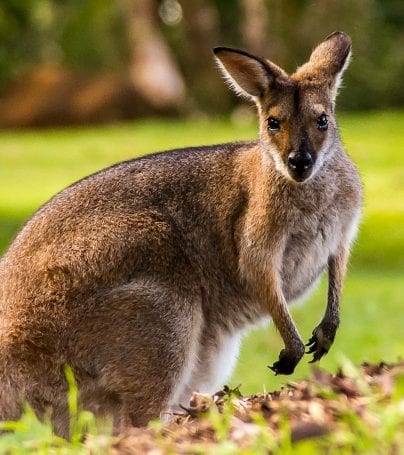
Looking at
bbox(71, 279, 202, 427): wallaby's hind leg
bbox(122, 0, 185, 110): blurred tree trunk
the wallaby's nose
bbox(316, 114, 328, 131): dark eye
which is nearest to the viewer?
bbox(71, 279, 202, 427): wallaby's hind leg

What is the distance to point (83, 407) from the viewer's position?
17.4ft

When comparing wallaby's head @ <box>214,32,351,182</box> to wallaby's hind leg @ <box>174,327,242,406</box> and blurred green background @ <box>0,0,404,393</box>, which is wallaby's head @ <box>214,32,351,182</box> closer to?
wallaby's hind leg @ <box>174,327,242,406</box>

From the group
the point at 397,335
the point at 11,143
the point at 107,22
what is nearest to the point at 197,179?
the point at 397,335

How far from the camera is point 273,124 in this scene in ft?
18.5

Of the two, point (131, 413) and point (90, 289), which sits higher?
point (90, 289)

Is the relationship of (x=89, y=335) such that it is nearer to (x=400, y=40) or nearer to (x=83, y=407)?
(x=83, y=407)

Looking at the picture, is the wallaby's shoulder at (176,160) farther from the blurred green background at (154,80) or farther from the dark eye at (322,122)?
the blurred green background at (154,80)

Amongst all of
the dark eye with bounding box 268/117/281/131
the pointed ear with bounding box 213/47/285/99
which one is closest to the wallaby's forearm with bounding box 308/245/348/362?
the dark eye with bounding box 268/117/281/131

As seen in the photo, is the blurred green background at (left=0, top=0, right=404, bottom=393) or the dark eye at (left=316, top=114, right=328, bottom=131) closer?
the dark eye at (left=316, top=114, right=328, bottom=131)

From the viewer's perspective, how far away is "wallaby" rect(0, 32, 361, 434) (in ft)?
17.4

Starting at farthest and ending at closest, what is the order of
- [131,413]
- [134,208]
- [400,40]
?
[400,40]
[134,208]
[131,413]

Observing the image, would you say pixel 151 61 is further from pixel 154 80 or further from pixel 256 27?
pixel 256 27

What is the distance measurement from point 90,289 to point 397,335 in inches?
240

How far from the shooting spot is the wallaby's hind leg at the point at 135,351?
17.3 ft
